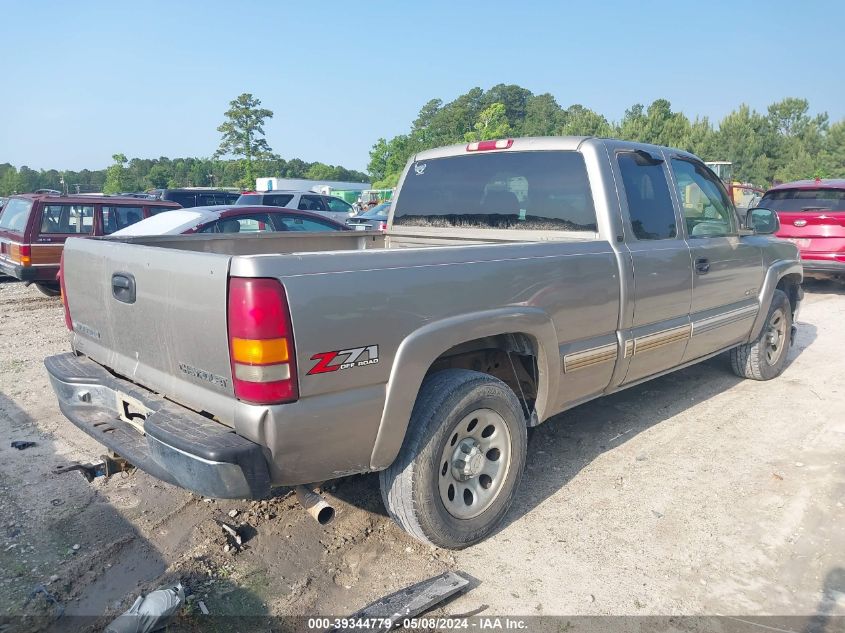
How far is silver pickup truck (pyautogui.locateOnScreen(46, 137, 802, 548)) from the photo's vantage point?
2354 millimetres

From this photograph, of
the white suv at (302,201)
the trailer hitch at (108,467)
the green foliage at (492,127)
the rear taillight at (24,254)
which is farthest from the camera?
the green foliage at (492,127)

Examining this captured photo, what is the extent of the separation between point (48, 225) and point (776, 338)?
9835 millimetres

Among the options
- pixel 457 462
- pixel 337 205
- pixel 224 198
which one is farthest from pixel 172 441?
pixel 224 198

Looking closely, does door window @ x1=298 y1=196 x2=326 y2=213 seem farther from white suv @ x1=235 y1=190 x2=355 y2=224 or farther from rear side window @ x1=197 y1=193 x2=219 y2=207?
rear side window @ x1=197 y1=193 x2=219 y2=207

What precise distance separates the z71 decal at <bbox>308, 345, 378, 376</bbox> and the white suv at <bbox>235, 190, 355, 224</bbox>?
13.8 metres

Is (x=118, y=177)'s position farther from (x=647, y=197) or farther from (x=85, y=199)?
(x=647, y=197)

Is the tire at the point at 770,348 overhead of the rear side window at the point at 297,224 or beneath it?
beneath

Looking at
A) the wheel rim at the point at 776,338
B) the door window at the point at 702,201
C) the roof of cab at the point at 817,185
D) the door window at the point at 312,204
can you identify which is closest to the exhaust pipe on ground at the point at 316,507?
the door window at the point at 702,201

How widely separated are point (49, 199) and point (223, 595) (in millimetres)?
8874

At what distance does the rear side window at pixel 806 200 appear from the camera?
9.84 m

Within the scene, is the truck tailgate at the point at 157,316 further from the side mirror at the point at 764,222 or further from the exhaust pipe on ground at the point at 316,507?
the side mirror at the point at 764,222

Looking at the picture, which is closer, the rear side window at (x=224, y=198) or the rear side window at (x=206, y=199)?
the rear side window at (x=206, y=199)

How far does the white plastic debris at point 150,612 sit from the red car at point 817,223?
32.5 feet

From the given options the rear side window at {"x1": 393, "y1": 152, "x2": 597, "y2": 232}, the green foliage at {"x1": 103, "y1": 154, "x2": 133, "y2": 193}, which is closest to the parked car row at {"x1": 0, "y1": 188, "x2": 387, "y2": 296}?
the rear side window at {"x1": 393, "y1": 152, "x2": 597, "y2": 232}
